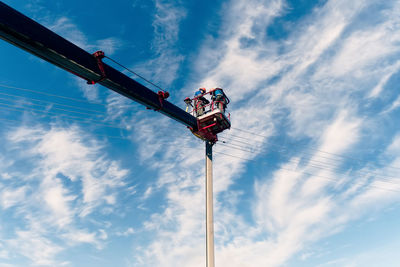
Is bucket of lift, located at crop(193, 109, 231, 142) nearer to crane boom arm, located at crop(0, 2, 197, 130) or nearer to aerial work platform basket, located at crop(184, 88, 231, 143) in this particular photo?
aerial work platform basket, located at crop(184, 88, 231, 143)

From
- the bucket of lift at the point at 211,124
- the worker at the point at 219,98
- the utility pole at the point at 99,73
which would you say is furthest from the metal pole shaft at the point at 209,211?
the worker at the point at 219,98

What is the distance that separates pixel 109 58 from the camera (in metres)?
15.0

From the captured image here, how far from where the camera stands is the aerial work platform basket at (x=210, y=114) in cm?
2250

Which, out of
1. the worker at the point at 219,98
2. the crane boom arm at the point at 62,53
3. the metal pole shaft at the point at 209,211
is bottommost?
the metal pole shaft at the point at 209,211

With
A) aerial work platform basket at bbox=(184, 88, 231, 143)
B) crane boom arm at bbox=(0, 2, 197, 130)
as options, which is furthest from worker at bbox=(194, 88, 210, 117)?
crane boom arm at bbox=(0, 2, 197, 130)

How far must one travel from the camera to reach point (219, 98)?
22969 mm

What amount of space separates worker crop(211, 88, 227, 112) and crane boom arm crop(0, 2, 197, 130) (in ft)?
21.7

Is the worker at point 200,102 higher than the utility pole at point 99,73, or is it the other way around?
the worker at point 200,102

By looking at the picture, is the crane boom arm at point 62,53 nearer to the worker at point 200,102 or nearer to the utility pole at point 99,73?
the utility pole at point 99,73

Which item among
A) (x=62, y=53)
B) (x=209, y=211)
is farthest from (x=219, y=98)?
(x=62, y=53)

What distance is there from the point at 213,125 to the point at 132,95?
845cm

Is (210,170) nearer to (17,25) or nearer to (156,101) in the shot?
(156,101)

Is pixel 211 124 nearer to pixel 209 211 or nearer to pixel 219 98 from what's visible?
pixel 219 98

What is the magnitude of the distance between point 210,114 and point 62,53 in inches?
509
